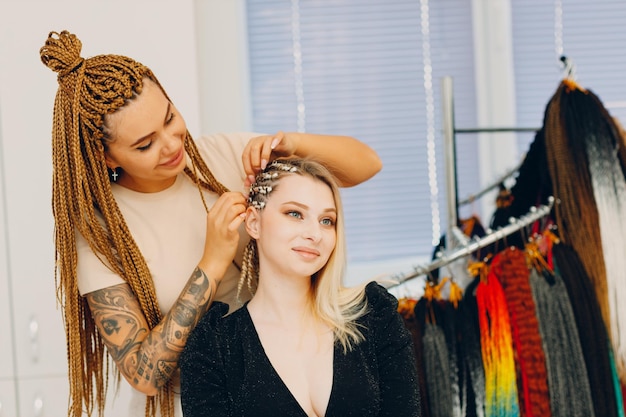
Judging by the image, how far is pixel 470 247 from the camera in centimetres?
183

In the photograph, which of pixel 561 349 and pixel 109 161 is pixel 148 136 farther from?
pixel 561 349

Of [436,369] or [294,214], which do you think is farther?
[436,369]

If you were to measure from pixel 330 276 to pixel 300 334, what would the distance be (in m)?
0.13

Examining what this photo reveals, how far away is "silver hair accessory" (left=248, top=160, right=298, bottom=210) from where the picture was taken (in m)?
1.47

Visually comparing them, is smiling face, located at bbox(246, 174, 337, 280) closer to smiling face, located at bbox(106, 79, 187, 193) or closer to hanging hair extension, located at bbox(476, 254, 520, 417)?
smiling face, located at bbox(106, 79, 187, 193)

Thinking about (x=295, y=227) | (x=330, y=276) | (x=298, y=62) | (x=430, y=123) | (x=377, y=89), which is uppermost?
(x=298, y=62)

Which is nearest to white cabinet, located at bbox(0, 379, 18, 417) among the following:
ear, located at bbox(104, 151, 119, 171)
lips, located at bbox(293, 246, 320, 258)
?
ear, located at bbox(104, 151, 119, 171)

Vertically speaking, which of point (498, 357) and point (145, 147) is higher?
point (145, 147)

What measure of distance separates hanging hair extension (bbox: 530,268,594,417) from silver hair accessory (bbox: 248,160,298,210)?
26.5 inches

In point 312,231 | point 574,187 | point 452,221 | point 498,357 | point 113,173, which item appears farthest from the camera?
point 452,221

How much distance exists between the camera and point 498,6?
273cm

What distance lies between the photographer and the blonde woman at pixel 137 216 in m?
1.43

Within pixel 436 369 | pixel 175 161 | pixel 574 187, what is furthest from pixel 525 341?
pixel 175 161

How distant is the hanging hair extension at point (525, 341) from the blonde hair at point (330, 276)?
428mm
